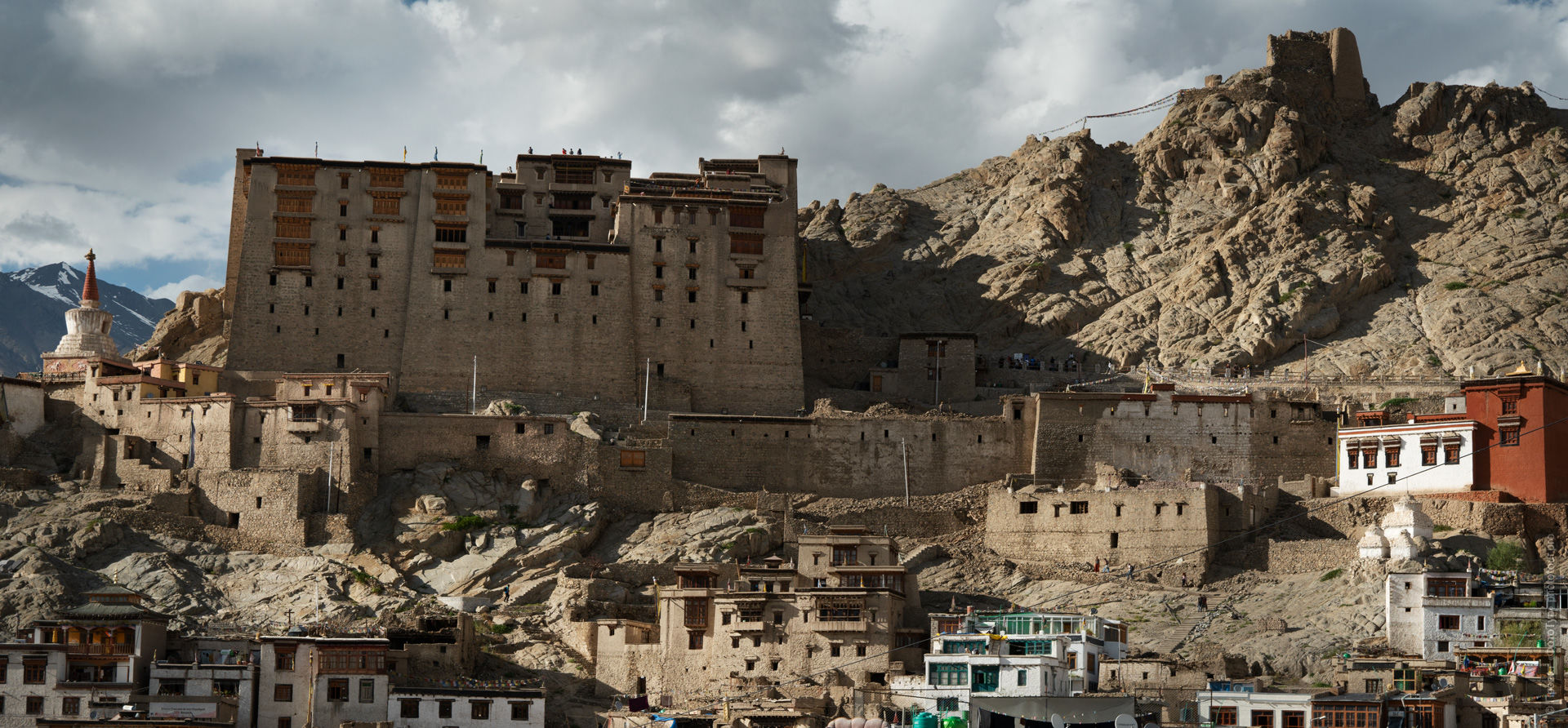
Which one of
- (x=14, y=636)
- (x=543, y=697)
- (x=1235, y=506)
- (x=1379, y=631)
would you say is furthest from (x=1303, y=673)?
(x=14, y=636)

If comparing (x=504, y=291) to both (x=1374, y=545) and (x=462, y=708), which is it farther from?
(x=1374, y=545)

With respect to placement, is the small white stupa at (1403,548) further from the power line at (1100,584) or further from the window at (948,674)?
the window at (948,674)

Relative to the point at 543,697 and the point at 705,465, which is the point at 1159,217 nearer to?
the point at 705,465

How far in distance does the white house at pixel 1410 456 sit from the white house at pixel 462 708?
35.2 meters

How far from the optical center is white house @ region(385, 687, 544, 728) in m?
66.0

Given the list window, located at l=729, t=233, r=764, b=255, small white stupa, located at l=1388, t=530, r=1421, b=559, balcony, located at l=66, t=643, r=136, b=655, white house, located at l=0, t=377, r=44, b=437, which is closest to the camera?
balcony, located at l=66, t=643, r=136, b=655

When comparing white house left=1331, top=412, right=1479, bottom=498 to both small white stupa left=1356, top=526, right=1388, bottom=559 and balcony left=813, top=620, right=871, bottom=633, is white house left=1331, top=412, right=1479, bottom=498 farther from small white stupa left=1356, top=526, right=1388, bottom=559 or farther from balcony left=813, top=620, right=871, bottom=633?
balcony left=813, top=620, right=871, bottom=633

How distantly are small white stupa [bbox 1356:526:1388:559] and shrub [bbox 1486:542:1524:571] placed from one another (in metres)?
3.76

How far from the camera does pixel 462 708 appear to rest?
6619cm

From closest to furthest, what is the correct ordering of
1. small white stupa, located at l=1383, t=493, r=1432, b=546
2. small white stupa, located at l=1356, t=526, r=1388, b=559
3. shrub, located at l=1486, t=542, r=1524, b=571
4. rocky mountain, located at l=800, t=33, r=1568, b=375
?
shrub, located at l=1486, t=542, r=1524, b=571 < small white stupa, located at l=1356, t=526, r=1388, b=559 < small white stupa, located at l=1383, t=493, r=1432, b=546 < rocky mountain, located at l=800, t=33, r=1568, b=375

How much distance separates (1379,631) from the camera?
70000 mm

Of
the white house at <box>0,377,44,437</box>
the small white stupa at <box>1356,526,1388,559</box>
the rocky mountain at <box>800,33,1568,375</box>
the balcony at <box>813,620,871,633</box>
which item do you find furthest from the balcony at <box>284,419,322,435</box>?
the small white stupa at <box>1356,526,1388,559</box>

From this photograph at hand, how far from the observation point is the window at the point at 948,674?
6644cm

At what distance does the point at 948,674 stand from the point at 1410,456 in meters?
25.6
